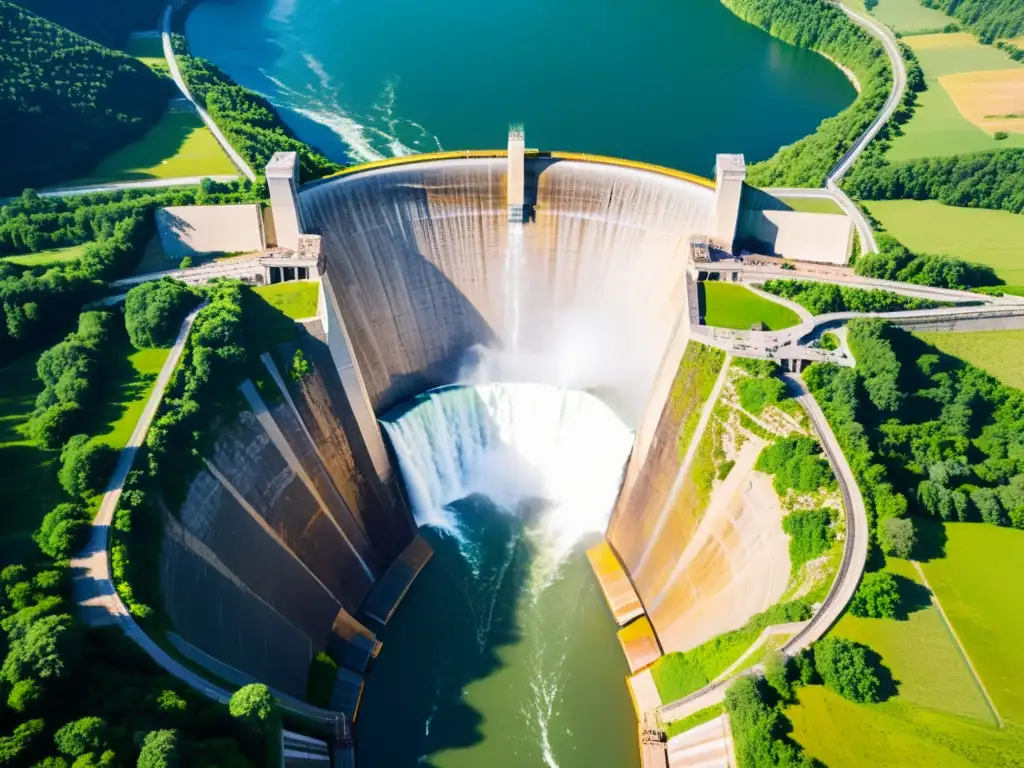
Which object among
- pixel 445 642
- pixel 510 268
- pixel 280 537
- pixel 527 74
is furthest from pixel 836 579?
pixel 527 74

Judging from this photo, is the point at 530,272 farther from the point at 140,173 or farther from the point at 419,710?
the point at 140,173

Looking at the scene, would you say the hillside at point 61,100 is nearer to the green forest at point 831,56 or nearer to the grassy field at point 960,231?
the green forest at point 831,56

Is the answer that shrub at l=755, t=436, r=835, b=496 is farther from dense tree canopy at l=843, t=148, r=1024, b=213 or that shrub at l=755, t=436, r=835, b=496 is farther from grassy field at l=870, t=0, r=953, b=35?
grassy field at l=870, t=0, r=953, b=35

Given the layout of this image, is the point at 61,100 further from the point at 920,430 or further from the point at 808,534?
the point at 920,430

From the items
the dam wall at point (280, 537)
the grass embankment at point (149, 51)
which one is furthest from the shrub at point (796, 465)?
the grass embankment at point (149, 51)

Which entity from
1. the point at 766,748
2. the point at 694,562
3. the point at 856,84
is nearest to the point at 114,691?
the point at 766,748

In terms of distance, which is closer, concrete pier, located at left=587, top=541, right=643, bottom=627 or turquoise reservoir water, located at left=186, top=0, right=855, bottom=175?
concrete pier, located at left=587, top=541, right=643, bottom=627

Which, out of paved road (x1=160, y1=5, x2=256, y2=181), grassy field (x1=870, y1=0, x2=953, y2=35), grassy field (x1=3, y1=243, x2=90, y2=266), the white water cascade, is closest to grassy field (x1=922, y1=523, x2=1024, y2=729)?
the white water cascade
